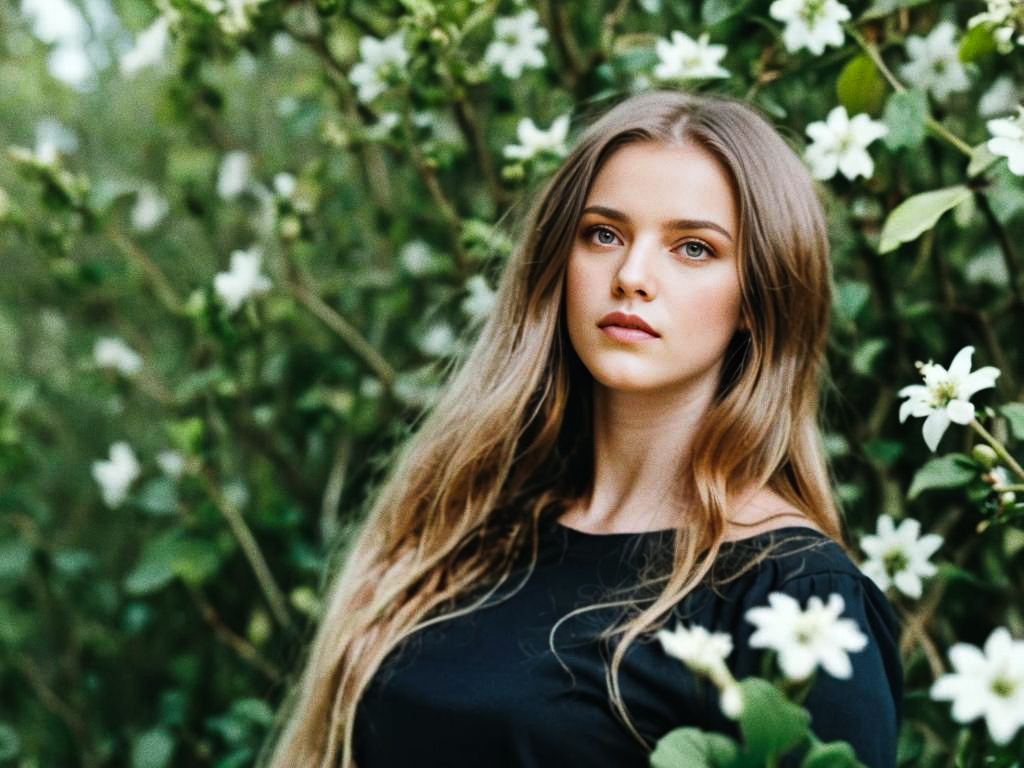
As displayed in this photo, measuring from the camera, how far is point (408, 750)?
3.97 feet

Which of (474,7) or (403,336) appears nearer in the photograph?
(474,7)

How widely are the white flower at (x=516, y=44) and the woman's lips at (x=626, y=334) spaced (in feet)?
1.71

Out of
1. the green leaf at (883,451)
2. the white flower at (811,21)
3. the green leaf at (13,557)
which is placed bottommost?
the green leaf at (13,557)

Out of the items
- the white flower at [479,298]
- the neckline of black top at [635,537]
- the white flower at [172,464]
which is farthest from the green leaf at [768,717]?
the white flower at [172,464]

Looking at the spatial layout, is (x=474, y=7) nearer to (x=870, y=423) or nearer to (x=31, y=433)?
(x=870, y=423)

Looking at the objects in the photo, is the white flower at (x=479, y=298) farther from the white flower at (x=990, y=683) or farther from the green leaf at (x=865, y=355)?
the white flower at (x=990, y=683)

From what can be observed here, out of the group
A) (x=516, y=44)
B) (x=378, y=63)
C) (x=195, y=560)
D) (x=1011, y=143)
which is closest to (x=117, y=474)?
(x=195, y=560)

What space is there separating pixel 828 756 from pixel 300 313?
1.43 meters

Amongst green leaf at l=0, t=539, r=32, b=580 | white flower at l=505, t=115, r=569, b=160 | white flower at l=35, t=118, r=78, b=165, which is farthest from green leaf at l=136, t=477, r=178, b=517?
white flower at l=35, t=118, r=78, b=165

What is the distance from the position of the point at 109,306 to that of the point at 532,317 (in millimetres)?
1006

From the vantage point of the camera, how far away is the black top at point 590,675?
103 centimetres

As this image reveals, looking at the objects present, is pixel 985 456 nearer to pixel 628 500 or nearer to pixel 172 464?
pixel 628 500

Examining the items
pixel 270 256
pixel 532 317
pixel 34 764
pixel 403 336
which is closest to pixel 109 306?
pixel 270 256

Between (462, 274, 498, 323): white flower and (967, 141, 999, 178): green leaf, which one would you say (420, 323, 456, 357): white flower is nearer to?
(462, 274, 498, 323): white flower
